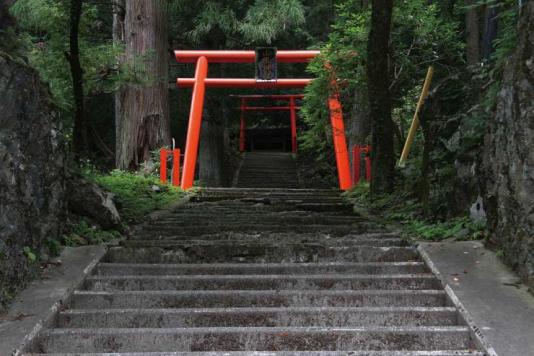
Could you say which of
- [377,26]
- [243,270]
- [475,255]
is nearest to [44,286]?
[243,270]

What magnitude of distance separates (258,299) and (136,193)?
5.22 m

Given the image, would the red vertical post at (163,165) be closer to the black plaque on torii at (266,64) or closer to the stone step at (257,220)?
the black plaque on torii at (266,64)

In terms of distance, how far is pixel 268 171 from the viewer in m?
20.8

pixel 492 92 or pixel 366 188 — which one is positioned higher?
pixel 492 92

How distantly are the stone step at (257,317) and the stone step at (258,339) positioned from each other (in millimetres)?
257

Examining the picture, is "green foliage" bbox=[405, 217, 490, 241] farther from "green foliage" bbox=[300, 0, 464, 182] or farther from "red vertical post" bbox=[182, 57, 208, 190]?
"red vertical post" bbox=[182, 57, 208, 190]

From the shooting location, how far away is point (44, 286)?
171 inches

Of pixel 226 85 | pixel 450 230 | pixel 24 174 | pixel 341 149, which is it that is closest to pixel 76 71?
pixel 24 174

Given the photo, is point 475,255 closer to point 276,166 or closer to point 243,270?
point 243,270

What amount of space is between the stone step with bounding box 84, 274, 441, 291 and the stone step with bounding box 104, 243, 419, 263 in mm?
530

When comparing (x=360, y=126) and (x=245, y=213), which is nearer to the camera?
(x=245, y=213)

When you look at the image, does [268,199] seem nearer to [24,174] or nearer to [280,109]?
[24,174]

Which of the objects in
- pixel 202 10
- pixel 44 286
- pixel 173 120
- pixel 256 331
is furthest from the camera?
pixel 173 120

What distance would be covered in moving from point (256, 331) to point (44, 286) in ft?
5.67
